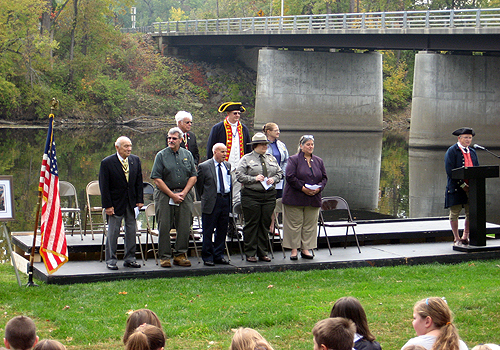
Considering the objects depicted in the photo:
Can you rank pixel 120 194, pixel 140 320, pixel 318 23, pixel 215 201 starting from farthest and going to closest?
pixel 318 23 → pixel 215 201 → pixel 120 194 → pixel 140 320

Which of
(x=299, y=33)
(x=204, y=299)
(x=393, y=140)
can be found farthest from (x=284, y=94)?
(x=204, y=299)

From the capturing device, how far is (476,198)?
10828 mm

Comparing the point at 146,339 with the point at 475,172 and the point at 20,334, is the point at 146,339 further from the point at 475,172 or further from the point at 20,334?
the point at 475,172

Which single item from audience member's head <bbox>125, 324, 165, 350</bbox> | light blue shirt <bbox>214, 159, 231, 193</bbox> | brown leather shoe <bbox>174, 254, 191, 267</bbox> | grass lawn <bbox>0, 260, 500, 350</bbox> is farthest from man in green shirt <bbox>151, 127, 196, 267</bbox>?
audience member's head <bbox>125, 324, 165, 350</bbox>

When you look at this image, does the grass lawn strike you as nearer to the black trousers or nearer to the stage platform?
the stage platform

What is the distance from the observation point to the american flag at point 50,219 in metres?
8.40

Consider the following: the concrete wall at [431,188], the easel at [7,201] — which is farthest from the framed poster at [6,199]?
the concrete wall at [431,188]

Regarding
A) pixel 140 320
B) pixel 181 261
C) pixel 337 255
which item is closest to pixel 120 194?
pixel 181 261

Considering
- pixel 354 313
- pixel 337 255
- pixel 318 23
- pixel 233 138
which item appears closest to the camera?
pixel 354 313

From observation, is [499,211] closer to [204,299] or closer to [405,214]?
[405,214]

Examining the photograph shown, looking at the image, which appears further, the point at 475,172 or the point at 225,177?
the point at 475,172

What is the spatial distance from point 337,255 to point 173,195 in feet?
9.67

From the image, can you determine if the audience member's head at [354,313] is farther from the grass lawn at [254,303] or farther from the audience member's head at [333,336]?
the grass lawn at [254,303]

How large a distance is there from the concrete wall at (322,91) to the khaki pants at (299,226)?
41.5 m
